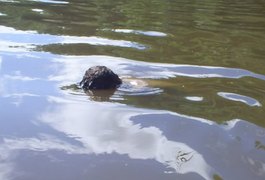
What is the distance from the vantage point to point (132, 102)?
4.18 meters

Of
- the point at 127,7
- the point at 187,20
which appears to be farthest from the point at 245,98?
the point at 127,7

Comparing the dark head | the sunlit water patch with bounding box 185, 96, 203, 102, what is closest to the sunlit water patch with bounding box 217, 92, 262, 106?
the sunlit water patch with bounding box 185, 96, 203, 102

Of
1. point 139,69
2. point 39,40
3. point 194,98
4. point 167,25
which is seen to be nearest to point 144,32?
point 167,25

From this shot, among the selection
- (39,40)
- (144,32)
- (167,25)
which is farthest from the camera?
(167,25)

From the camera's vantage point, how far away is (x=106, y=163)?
10.1ft

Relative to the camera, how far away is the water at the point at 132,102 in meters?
Answer: 3.10

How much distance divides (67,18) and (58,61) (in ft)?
9.11

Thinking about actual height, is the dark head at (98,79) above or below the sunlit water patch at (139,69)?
above

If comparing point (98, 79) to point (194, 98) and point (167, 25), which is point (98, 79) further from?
point (167, 25)

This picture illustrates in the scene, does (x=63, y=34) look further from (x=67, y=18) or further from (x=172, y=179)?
(x=172, y=179)

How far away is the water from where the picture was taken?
310 centimetres

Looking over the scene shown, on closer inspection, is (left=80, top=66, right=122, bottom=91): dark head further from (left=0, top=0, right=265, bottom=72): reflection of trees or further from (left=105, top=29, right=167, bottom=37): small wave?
(left=105, top=29, right=167, bottom=37): small wave

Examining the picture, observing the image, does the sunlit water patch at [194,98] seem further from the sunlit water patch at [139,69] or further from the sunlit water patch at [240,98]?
the sunlit water patch at [139,69]

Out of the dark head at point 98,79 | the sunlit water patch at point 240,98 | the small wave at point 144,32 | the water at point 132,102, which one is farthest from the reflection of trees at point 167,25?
the dark head at point 98,79
